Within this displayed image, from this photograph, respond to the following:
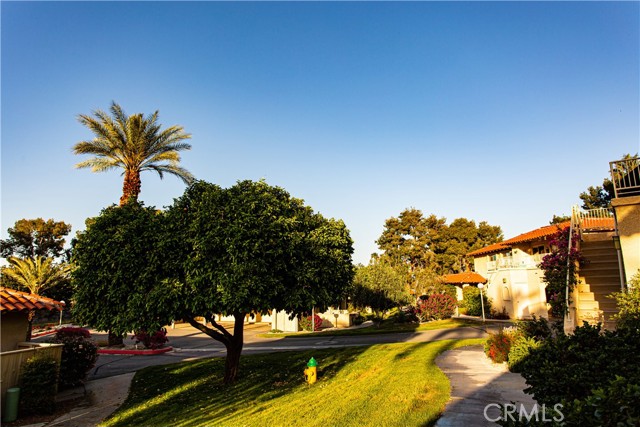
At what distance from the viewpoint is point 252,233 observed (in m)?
10.7

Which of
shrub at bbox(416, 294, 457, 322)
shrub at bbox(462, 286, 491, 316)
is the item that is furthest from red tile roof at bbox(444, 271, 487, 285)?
shrub at bbox(416, 294, 457, 322)

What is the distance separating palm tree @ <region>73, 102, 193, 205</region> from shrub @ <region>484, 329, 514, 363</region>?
20523 millimetres

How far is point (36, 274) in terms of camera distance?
1266 inches

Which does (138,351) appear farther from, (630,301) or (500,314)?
(500,314)

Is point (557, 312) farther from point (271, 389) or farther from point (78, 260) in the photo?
point (78, 260)

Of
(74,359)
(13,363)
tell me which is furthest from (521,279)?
(13,363)

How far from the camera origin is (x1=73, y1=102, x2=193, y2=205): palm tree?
75.6ft

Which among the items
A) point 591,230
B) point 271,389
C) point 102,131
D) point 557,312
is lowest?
point 271,389

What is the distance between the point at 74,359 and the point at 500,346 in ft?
54.0

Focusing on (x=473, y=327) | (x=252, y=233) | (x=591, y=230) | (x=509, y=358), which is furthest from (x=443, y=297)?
(x=252, y=233)

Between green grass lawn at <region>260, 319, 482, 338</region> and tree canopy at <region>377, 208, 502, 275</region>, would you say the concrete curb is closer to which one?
green grass lawn at <region>260, 319, 482, 338</region>

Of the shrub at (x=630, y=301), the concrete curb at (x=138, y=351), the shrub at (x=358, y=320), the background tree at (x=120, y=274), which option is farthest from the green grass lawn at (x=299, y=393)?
the shrub at (x=358, y=320)

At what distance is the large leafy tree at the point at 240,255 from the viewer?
10.5m

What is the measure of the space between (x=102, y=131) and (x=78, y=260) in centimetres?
1447
